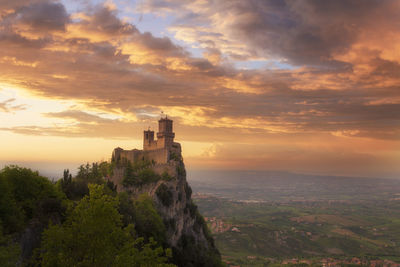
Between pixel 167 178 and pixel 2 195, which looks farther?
pixel 167 178

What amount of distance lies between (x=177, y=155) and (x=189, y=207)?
1614 cm

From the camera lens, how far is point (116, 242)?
101 ft

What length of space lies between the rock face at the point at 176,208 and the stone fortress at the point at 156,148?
4.18 metres

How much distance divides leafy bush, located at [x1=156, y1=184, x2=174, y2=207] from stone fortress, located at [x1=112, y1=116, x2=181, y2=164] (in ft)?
40.6

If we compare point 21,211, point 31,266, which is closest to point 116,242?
point 31,266

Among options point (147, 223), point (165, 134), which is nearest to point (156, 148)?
point (165, 134)

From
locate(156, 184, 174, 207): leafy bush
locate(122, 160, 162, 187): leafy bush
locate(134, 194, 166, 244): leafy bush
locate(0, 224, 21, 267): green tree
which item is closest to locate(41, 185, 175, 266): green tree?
locate(0, 224, 21, 267): green tree

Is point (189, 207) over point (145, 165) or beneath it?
beneath

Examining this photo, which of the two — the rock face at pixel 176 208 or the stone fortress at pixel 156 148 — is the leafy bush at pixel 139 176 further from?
the stone fortress at pixel 156 148

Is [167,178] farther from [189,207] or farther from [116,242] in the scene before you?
[116,242]

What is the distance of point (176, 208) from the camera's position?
8938 cm

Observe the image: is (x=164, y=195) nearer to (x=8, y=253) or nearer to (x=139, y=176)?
(x=139, y=176)

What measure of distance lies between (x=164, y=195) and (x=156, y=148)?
2274 cm

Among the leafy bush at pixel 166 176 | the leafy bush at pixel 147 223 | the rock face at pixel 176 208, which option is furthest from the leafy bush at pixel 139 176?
the leafy bush at pixel 147 223
